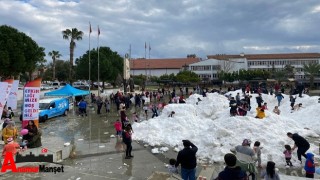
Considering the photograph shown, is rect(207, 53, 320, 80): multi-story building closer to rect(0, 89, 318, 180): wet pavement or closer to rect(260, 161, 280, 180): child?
rect(0, 89, 318, 180): wet pavement

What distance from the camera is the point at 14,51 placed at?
39.4 m

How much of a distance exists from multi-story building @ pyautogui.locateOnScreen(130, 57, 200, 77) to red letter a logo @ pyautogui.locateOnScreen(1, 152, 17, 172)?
84.5 metres

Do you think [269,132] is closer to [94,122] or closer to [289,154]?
[289,154]

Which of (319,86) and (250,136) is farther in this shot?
(319,86)

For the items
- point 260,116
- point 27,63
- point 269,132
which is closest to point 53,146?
point 269,132

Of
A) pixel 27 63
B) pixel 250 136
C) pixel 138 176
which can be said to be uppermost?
pixel 27 63

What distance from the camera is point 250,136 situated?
43.4ft

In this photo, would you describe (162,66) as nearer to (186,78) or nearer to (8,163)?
(186,78)

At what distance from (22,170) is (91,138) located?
6312 millimetres

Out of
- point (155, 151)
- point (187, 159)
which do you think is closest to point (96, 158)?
point (155, 151)

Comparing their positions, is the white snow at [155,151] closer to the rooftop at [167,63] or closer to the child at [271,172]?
the child at [271,172]

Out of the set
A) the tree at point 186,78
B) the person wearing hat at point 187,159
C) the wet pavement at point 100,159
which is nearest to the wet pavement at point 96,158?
the wet pavement at point 100,159

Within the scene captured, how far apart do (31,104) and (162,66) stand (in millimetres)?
87172

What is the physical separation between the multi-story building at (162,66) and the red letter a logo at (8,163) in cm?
8452
